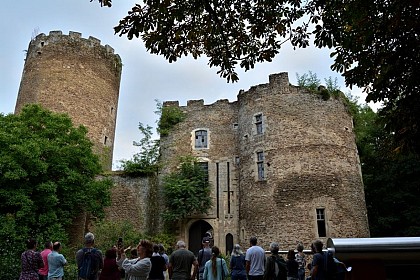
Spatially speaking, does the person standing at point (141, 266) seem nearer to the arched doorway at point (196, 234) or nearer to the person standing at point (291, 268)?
the person standing at point (291, 268)

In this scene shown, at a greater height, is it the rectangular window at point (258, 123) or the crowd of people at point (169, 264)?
the rectangular window at point (258, 123)

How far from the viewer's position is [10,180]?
15484mm

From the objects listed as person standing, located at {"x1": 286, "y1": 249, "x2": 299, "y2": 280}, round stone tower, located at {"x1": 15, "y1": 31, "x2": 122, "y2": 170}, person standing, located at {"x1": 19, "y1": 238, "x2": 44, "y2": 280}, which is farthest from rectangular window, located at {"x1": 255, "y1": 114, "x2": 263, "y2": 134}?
person standing, located at {"x1": 19, "y1": 238, "x2": 44, "y2": 280}

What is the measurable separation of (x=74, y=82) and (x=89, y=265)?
63.3 feet

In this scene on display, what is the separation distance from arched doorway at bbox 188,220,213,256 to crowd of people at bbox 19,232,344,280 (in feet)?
42.1

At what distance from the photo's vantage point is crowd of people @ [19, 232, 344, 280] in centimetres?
664

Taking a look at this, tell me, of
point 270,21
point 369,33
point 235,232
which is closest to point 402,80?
point 369,33

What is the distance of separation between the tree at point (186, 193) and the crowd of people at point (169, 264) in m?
11.6

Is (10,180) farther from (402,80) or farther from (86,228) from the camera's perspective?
(402,80)

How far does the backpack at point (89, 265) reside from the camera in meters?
7.55

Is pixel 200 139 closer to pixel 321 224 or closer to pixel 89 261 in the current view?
pixel 321 224

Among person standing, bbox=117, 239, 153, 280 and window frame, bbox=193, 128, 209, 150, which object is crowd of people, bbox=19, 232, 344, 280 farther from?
window frame, bbox=193, 128, 209, 150

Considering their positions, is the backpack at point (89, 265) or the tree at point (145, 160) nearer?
the backpack at point (89, 265)

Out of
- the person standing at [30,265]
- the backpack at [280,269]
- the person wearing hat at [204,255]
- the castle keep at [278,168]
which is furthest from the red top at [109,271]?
the castle keep at [278,168]
